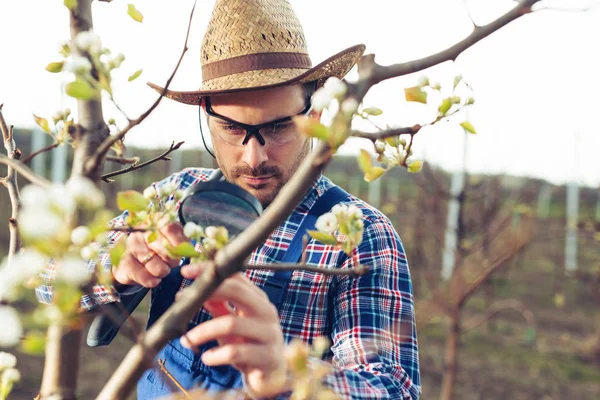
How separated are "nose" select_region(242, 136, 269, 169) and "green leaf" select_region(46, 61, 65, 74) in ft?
3.28

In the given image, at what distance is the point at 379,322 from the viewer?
1.64 meters

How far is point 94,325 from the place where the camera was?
162 cm

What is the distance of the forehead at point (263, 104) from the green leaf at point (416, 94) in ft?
3.44

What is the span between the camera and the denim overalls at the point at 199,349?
174 centimetres

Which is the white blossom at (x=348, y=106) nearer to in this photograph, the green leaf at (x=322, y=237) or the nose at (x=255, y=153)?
the green leaf at (x=322, y=237)

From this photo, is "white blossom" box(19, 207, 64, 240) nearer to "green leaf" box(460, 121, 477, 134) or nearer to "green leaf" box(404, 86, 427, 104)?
"green leaf" box(404, 86, 427, 104)

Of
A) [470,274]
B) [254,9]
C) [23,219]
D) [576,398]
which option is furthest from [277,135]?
[576,398]

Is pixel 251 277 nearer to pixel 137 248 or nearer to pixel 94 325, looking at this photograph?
pixel 94 325

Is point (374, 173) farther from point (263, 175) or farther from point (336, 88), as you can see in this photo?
point (263, 175)

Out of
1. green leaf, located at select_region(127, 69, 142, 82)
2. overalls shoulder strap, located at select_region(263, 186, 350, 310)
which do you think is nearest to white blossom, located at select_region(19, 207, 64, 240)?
green leaf, located at select_region(127, 69, 142, 82)

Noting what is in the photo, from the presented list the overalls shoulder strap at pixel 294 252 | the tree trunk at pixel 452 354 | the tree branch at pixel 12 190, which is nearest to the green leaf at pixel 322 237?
the tree branch at pixel 12 190

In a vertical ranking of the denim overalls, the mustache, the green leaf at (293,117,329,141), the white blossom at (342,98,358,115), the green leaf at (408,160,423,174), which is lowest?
the denim overalls

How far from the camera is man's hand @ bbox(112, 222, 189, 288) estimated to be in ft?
4.01

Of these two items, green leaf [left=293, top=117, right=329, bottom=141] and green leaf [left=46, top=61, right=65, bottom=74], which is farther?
green leaf [left=46, top=61, right=65, bottom=74]
